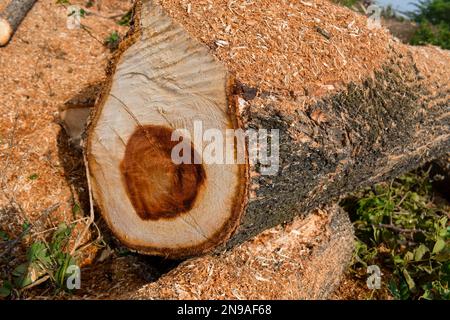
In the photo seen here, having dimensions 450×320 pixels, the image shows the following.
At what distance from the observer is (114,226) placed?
2373 mm

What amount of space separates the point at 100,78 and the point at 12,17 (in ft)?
3.26

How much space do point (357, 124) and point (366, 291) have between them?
1089mm

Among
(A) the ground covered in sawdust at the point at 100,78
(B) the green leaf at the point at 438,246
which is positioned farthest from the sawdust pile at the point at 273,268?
(B) the green leaf at the point at 438,246

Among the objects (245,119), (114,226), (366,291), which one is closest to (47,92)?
(114,226)

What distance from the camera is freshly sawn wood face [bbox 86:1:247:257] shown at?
1.88 metres

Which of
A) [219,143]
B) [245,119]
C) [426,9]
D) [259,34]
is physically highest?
[259,34]

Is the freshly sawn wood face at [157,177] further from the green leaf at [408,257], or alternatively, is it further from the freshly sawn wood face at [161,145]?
the green leaf at [408,257]

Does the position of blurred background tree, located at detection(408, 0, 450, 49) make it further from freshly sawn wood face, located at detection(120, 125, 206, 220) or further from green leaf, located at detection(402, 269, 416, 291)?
freshly sawn wood face, located at detection(120, 125, 206, 220)

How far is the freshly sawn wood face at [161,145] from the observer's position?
1885 millimetres

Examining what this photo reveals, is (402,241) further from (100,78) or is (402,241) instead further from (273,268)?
(100,78)

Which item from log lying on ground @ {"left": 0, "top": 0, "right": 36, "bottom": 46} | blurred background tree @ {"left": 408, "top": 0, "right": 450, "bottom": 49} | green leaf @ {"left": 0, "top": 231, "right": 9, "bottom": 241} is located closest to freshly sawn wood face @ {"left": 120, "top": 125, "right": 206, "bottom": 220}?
green leaf @ {"left": 0, "top": 231, "right": 9, "bottom": 241}

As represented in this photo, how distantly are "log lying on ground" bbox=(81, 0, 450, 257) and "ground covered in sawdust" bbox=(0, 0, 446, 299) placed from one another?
5cm

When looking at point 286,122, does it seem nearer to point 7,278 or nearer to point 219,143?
point 219,143
